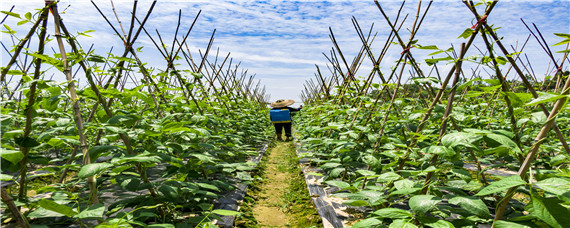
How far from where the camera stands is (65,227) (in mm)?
2184

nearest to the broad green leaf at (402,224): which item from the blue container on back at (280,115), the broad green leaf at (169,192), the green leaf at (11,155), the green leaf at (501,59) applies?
the green leaf at (501,59)

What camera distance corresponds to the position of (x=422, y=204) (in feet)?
4.50

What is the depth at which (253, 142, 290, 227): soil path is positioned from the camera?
3026 millimetres

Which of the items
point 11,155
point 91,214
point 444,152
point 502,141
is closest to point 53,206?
point 91,214

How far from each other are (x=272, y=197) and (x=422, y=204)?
2633 mm

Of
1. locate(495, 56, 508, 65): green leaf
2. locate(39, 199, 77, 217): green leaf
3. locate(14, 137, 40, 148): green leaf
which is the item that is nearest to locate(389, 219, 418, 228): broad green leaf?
locate(495, 56, 508, 65): green leaf

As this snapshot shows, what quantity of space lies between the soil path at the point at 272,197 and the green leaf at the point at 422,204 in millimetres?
1764

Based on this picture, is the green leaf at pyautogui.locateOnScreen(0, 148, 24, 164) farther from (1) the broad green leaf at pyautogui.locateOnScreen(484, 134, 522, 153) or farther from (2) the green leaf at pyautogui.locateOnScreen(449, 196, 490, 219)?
(1) the broad green leaf at pyautogui.locateOnScreen(484, 134, 522, 153)

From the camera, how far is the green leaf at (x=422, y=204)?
52.5 inches

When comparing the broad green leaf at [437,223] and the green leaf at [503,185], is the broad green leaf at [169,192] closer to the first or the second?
the broad green leaf at [437,223]

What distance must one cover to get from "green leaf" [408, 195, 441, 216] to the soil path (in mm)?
1764

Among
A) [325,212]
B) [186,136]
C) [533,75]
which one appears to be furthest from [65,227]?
[533,75]

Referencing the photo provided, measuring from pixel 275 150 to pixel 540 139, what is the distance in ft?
21.6

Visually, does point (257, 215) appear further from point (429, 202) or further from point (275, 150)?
point (275, 150)
